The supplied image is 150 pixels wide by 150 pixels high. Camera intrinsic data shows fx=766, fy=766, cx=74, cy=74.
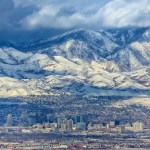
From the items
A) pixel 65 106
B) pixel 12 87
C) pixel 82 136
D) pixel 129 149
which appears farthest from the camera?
pixel 12 87

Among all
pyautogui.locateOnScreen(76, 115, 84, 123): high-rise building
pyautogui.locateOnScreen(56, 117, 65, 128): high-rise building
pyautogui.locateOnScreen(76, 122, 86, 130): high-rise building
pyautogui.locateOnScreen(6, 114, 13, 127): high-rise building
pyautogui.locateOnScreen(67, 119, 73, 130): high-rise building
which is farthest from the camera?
pyautogui.locateOnScreen(76, 115, 84, 123): high-rise building

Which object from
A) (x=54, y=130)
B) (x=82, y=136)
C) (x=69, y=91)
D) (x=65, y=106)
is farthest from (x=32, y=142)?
(x=69, y=91)

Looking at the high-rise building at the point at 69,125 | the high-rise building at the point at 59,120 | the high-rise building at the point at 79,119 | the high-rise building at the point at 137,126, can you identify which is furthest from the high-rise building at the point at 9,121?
the high-rise building at the point at 137,126

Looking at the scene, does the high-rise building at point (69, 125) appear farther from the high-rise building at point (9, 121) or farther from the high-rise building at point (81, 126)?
the high-rise building at point (9, 121)

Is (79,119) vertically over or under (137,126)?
over

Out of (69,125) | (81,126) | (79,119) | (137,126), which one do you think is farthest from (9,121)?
(137,126)

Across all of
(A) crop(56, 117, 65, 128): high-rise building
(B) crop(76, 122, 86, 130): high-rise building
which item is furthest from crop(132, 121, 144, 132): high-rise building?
(A) crop(56, 117, 65, 128): high-rise building

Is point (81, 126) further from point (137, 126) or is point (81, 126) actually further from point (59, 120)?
point (137, 126)

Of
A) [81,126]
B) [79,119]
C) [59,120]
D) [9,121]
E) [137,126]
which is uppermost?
[79,119]

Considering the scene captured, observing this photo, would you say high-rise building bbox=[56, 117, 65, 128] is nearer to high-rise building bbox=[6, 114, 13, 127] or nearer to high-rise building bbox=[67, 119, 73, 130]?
high-rise building bbox=[67, 119, 73, 130]

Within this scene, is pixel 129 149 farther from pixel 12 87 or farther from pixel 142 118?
pixel 12 87

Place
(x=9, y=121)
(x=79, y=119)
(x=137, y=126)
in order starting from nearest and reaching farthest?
1. (x=137, y=126)
2. (x=9, y=121)
3. (x=79, y=119)
